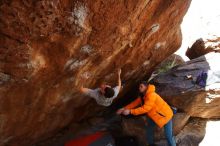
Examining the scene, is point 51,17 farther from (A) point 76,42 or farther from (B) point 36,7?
(A) point 76,42

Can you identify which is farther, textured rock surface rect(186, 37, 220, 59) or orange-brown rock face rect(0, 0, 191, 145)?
textured rock surface rect(186, 37, 220, 59)

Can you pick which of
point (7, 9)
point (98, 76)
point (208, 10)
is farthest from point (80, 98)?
point (208, 10)

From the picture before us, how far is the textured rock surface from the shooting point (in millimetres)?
Answer: 10245

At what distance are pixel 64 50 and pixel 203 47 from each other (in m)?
6.46

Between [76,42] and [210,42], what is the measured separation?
20.6 ft

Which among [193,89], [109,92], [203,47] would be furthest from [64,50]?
[203,47]

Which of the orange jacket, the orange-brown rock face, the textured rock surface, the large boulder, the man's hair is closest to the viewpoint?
the orange-brown rock face

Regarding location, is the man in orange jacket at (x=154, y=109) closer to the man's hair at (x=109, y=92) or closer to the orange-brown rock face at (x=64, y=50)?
the man's hair at (x=109, y=92)

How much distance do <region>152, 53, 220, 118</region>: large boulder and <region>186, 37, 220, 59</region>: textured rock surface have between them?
965mm

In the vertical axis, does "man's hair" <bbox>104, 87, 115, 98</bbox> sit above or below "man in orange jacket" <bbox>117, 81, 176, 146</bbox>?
above

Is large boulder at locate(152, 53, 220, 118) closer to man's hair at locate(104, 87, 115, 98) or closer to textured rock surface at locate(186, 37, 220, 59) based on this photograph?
textured rock surface at locate(186, 37, 220, 59)

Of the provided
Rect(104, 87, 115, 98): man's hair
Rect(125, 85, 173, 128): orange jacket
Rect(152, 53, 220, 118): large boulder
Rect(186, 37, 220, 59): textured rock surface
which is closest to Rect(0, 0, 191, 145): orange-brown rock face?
Rect(104, 87, 115, 98): man's hair

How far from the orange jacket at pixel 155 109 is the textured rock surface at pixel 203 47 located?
3761 mm

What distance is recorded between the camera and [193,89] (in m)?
8.53
